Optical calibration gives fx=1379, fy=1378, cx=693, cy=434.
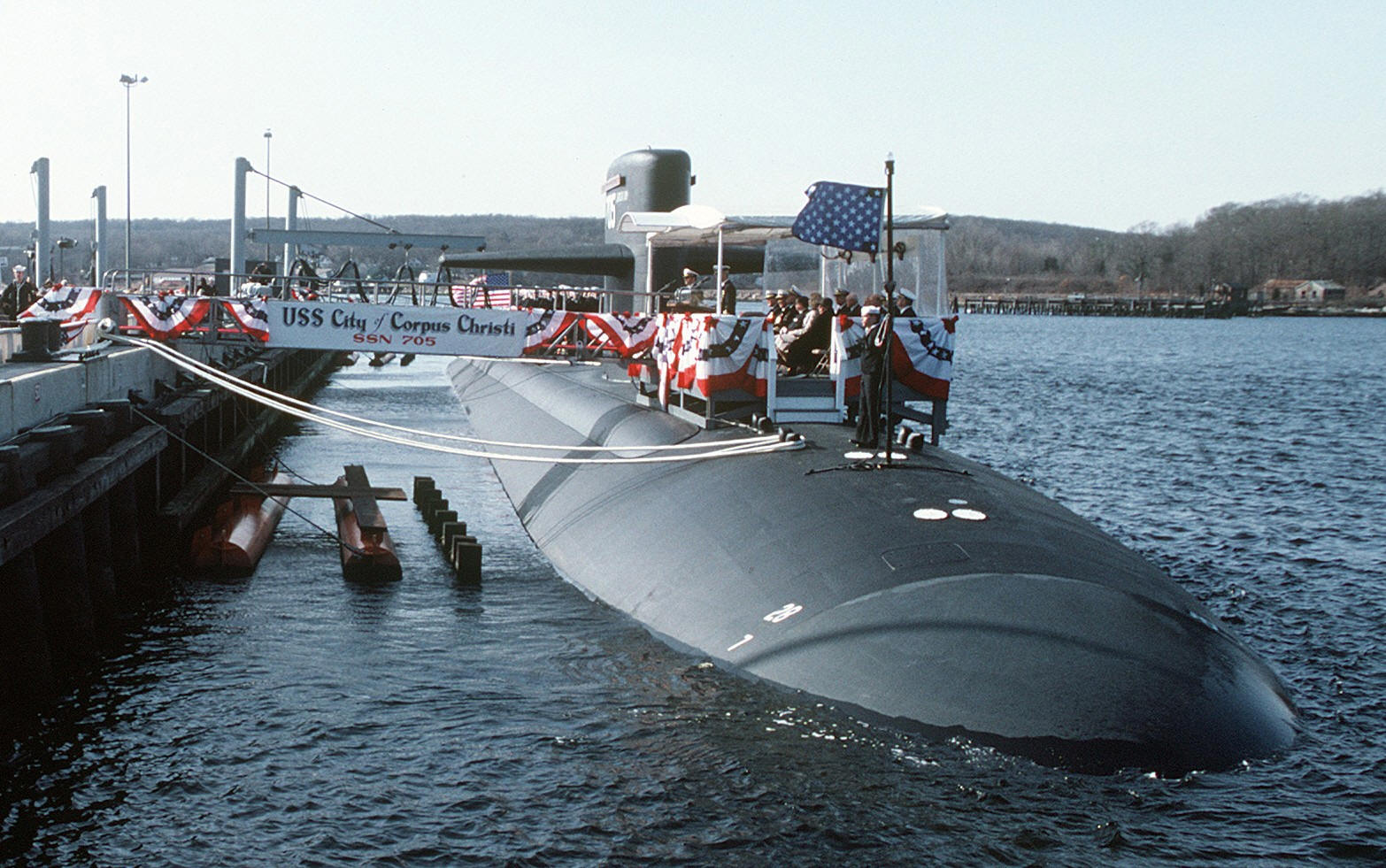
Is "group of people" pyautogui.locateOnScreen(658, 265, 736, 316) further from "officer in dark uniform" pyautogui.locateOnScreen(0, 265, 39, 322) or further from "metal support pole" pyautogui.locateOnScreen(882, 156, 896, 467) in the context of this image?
"officer in dark uniform" pyautogui.locateOnScreen(0, 265, 39, 322)

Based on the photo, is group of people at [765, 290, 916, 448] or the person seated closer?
group of people at [765, 290, 916, 448]

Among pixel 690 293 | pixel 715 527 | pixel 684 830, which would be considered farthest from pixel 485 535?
pixel 684 830

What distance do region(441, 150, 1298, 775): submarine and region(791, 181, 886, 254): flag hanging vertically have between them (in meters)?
2.26

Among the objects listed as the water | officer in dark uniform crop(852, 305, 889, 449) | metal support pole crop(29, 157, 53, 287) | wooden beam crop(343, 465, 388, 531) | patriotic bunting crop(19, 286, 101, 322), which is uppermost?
metal support pole crop(29, 157, 53, 287)

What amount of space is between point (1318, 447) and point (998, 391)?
20601mm

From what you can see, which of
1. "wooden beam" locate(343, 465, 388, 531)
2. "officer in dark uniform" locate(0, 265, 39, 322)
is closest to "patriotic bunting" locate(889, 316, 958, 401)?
"wooden beam" locate(343, 465, 388, 531)

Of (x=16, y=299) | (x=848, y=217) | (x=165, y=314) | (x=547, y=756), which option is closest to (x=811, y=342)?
(x=848, y=217)

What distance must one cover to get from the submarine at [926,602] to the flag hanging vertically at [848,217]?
89.0 inches

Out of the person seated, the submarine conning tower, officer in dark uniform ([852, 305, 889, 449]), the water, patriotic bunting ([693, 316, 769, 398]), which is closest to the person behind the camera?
the water

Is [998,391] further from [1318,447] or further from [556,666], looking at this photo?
[556,666]

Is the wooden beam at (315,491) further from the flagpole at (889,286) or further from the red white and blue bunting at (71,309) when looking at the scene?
the flagpole at (889,286)

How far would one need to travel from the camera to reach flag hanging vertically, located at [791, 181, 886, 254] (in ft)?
44.8

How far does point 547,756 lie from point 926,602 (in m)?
3.07

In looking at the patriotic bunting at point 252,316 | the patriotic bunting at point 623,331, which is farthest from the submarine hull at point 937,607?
the patriotic bunting at point 252,316
